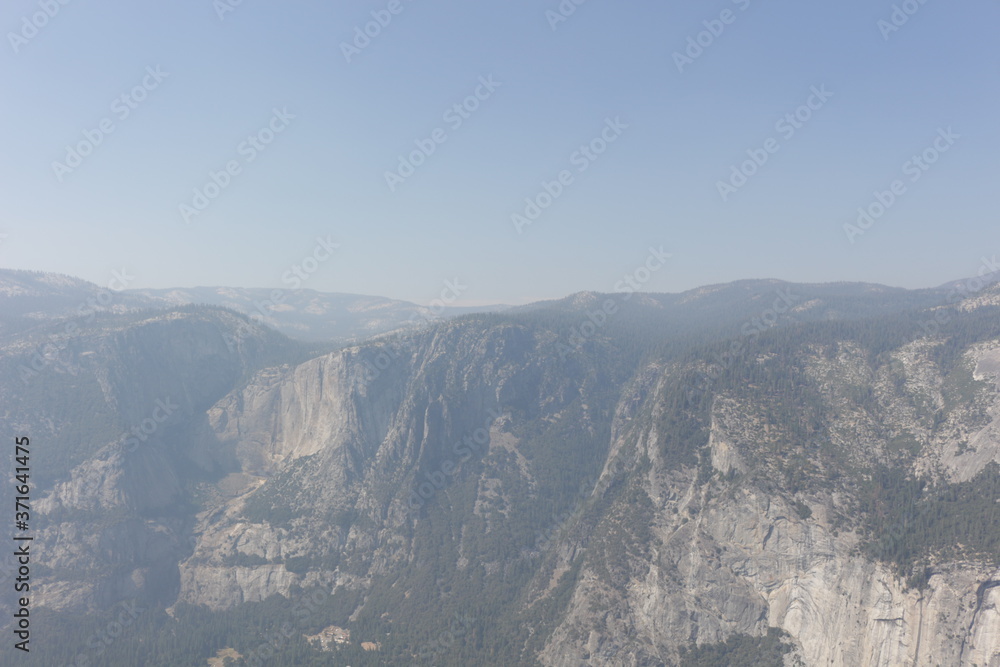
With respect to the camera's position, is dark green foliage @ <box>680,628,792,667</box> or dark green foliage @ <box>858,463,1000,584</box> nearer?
dark green foliage @ <box>858,463,1000,584</box>

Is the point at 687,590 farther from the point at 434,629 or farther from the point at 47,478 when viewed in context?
the point at 47,478

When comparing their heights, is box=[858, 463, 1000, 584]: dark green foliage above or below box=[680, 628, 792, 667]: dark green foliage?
above

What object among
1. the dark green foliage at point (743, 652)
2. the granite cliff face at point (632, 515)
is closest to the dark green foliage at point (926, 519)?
the granite cliff face at point (632, 515)

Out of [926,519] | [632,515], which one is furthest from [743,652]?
[926,519]

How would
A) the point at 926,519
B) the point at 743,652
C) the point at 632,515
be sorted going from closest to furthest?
the point at 926,519 → the point at 743,652 → the point at 632,515

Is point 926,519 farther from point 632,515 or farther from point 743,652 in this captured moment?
point 632,515

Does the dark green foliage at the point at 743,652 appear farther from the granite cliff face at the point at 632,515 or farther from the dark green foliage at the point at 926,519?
the dark green foliage at the point at 926,519

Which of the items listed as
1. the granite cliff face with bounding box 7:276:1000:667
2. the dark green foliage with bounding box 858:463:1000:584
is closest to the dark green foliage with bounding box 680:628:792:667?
the granite cliff face with bounding box 7:276:1000:667

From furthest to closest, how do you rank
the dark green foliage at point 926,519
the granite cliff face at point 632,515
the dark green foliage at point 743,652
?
the dark green foliage at point 743,652 < the granite cliff face at point 632,515 < the dark green foliage at point 926,519

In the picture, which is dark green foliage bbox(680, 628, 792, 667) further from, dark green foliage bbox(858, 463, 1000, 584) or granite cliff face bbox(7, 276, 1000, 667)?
dark green foliage bbox(858, 463, 1000, 584)
